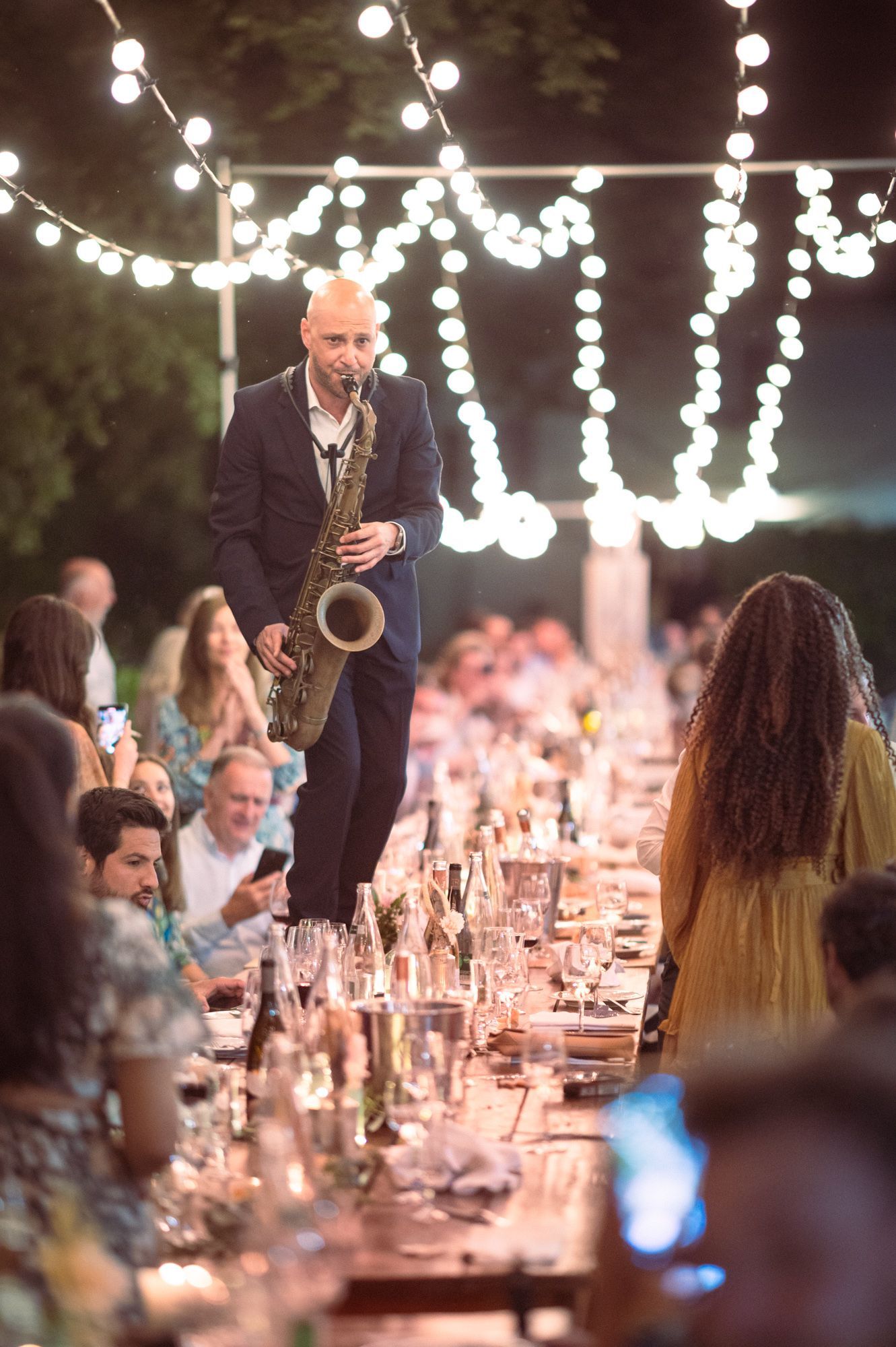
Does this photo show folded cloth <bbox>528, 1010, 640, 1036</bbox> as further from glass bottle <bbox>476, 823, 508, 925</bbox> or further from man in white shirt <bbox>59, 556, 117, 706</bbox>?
man in white shirt <bbox>59, 556, 117, 706</bbox>

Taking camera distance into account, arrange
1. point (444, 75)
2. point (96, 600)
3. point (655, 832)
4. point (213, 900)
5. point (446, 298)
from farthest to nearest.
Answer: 1. point (96, 600)
2. point (446, 298)
3. point (213, 900)
4. point (444, 75)
5. point (655, 832)

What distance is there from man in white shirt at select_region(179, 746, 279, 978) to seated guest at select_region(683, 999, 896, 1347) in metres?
3.79

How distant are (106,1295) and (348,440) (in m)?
2.79

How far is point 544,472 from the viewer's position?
48.3 ft

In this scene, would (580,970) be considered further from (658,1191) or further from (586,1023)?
(658,1191)

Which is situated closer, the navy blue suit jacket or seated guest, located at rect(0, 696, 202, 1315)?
seated guest, located at rect(0, 696, 202, 1315)

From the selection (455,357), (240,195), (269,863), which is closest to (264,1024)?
(269,863)

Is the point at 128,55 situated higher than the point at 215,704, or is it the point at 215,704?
the point at 128,55

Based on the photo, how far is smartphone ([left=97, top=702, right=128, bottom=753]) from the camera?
206 inches

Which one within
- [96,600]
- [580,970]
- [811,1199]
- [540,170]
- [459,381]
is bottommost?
[811,1199]

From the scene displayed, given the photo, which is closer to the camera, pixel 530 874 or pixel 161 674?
pixel 530 874

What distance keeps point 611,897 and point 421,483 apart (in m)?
1.12

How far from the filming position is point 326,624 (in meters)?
4.04

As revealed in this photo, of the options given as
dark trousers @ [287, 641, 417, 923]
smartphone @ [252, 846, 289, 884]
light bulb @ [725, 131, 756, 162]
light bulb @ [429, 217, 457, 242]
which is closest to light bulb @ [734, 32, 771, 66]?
light bulb @ [725, 131, 756, 162]
